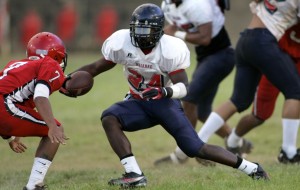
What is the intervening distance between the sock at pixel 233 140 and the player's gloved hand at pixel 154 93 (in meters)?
2.54

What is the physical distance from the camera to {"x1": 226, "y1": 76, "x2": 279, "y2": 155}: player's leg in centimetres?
771

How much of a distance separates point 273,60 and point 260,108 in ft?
2.89

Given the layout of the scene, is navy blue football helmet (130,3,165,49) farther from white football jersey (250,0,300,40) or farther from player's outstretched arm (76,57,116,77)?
white football jersey (250,0,300,40)

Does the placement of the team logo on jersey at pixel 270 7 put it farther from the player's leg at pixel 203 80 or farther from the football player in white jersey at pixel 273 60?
the player's leg at pixel 203 80

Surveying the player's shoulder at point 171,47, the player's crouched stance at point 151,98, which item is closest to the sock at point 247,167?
the player's crouched stance at point 151,98

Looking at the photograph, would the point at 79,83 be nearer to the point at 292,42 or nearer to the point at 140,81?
the point at 140,81

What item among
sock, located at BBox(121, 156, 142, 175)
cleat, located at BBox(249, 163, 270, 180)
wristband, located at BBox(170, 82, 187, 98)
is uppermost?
wristband, located at BBox(170, 82, 187, 98)

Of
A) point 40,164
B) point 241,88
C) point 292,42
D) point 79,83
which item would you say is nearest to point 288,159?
point 241,88

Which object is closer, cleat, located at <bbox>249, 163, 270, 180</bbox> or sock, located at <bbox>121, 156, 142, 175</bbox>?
sock, located at <bbox>121, 156, 142, 175</bbox>

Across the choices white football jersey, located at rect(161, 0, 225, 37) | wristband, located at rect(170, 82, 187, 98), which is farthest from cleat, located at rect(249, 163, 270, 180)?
white football jersey, located at rect(161, 0, 225, 37)

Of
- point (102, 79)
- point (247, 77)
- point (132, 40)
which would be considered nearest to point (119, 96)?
point (102, 79)

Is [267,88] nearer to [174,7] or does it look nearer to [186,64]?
[174,7]

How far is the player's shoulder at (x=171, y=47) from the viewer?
594cm

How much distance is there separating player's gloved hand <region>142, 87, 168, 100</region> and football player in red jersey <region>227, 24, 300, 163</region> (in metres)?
2.00
